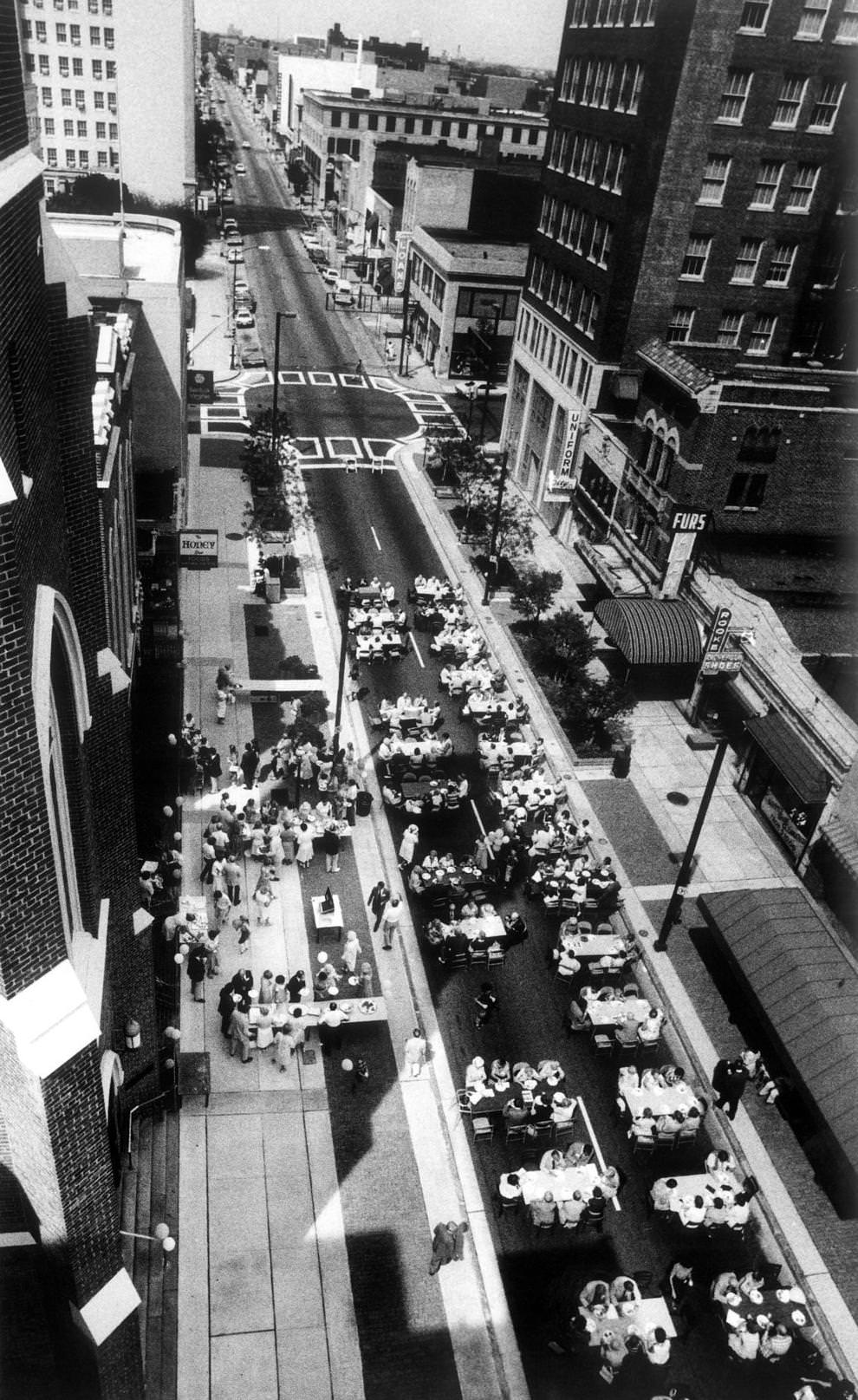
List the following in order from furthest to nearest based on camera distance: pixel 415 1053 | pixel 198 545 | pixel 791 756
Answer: pixel 198 545 → pixel 791 756 → pixel 415 1053

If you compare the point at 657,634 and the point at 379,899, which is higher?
the point at 657,634

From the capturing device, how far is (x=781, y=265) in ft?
130

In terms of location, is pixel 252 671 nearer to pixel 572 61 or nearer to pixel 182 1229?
pixel 182 1229

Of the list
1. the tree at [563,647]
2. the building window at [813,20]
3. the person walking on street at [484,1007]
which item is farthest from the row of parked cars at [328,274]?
the person walking on street at [484,1007]

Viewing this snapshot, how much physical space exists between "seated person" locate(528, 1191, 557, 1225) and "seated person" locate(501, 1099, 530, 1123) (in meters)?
1.78

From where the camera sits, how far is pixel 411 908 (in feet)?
86.3

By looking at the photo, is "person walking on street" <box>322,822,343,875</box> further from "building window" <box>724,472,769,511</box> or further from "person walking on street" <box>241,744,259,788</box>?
"building window" <box>724,472,769,511</box>

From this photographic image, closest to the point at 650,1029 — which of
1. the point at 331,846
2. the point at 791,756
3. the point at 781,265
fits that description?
the point at 331,846

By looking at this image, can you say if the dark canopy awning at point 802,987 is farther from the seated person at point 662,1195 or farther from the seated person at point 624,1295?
the seated person at point 624,1295

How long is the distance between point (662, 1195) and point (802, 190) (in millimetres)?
35586

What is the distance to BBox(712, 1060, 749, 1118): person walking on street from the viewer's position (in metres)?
21.2

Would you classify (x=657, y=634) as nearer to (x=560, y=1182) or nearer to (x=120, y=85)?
(x=560, y=1182)

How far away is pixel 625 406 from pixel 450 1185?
105 feet

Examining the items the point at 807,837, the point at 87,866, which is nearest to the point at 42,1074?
the point at 87,866
